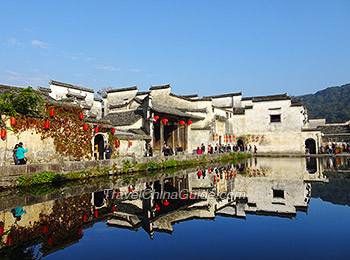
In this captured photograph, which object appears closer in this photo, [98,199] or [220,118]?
[98,199]

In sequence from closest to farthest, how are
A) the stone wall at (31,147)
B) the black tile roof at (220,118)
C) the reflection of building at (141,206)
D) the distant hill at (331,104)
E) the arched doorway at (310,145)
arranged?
A: the reflection of building at (141,206), the stone wall at (31,147), the black tile roof at (220,118), the arched doorway at (310,145), the distant hill at (331,104)

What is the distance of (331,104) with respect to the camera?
8075 cm

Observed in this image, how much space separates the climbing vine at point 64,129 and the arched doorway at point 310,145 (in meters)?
26.5

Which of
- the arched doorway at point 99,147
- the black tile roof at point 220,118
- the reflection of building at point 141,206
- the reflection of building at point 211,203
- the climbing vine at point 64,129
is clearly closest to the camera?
the reflection of building at point 141,206

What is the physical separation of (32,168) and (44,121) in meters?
2.67

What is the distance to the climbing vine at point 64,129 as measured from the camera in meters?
11.9

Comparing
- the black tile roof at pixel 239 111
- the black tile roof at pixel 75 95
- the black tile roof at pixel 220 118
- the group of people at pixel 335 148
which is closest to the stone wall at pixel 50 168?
the black tile roof at pixel 220 118

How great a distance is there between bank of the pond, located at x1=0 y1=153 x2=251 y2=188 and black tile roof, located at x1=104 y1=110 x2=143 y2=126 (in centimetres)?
499

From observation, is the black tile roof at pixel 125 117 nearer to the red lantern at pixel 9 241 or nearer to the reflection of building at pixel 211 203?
the reflection of building at pixel 211 203

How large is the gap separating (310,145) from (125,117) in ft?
77.0

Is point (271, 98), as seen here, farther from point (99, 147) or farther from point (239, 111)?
point (99, 147)

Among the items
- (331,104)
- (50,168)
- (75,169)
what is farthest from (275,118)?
(331,104)

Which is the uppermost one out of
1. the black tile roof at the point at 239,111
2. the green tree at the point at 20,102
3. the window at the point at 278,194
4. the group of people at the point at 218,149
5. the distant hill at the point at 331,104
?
Result: the distant hill at the point at 331,104

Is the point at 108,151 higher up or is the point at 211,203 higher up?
the point at 108,151
